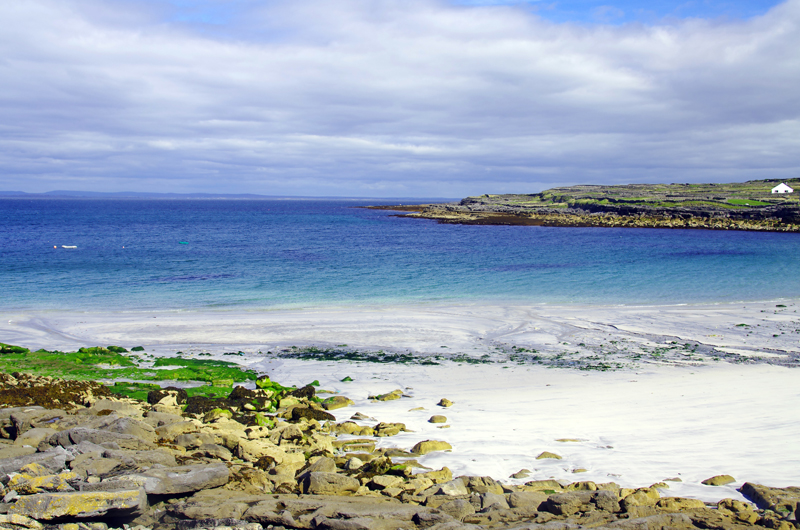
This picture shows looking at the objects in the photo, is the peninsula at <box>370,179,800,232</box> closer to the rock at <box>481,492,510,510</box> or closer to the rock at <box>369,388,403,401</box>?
the rock at <box>369,388,403,401</box>

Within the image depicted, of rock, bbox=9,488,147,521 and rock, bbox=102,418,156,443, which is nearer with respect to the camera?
rock, bbox=9,488,147,521

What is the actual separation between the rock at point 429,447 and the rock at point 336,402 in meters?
3.10

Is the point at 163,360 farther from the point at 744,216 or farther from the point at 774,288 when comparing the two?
→ the point at 744,216

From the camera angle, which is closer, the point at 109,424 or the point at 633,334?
the point at 109,424

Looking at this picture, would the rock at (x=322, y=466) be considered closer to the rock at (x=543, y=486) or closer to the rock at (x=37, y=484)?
the rock at (x=543, y=486)

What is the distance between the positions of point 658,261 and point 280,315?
33447 mm

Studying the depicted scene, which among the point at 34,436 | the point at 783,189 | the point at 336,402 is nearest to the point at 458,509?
the point at 336,402

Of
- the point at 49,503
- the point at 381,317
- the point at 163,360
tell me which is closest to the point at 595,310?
the point at 381,317

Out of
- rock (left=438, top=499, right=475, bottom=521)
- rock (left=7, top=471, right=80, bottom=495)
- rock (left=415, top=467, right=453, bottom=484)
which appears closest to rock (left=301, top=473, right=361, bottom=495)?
rock (left=415, top=467, right=453, bottom=484)

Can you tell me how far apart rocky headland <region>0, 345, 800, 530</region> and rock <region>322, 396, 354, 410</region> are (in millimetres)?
1710

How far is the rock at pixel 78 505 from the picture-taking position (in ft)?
19.4

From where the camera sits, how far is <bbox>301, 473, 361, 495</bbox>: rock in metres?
7.20

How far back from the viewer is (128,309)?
81.8 ft

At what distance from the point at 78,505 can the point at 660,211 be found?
107526mm
